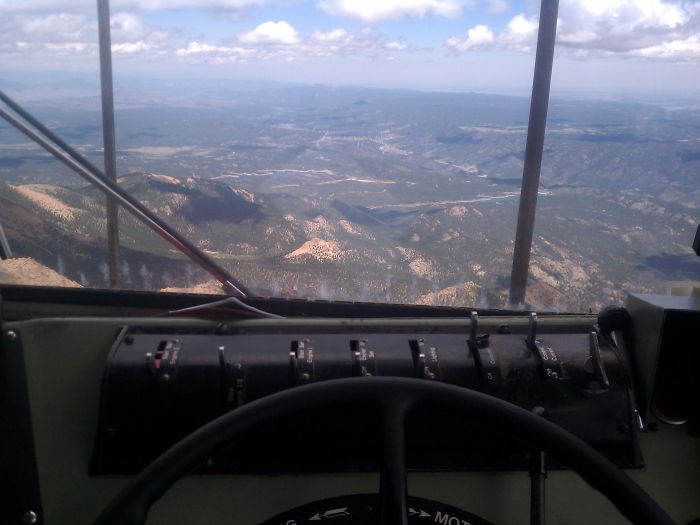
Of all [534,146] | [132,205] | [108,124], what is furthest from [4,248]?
[534,146]

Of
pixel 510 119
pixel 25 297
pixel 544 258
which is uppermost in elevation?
pixel 510 119

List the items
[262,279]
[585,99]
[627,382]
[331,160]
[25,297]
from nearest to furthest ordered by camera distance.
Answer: [627,382] → [25,297] → [262,279] → [585,99] → [331,160]

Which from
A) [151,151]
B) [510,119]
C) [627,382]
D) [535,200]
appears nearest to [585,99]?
[510,119]

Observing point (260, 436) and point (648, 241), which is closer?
point (260, 436)

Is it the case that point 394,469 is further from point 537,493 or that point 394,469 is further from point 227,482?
point 227,482

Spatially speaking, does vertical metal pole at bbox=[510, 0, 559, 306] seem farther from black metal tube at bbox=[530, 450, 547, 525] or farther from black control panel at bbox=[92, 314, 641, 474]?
black metal tube at bbox=[530, 450, 547, 525]

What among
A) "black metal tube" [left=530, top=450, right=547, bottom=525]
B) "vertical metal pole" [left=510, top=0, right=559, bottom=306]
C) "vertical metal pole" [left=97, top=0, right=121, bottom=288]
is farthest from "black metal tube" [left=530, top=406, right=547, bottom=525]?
"vertical metal pole" [left=510, top=0, right=559, bottom=306]

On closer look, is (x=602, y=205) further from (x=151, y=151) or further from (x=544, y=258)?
(x=151, y=151)
